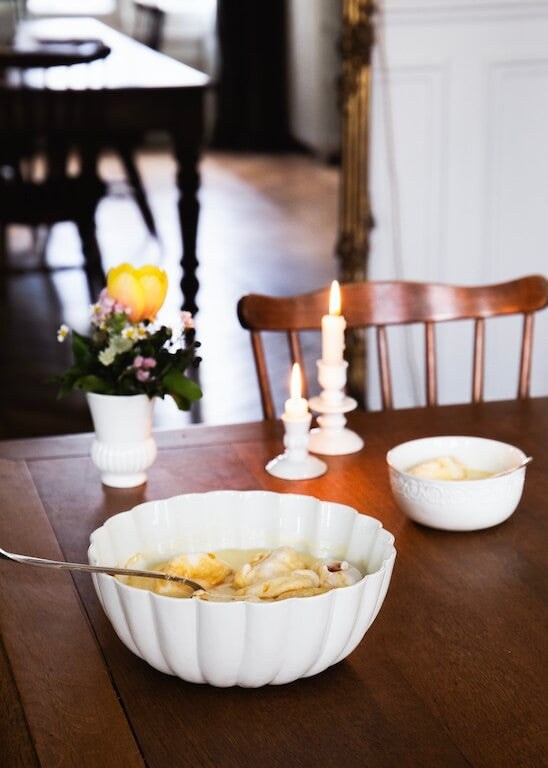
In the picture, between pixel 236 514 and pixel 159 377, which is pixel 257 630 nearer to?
pixel 236 514

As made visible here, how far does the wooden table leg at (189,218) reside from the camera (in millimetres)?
4289

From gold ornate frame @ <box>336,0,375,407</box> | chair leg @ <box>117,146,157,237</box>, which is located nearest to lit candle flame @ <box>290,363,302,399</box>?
gold ornate frame @ <box>336,0,375,407</box>

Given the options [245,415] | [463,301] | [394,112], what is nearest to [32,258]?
[245,415]

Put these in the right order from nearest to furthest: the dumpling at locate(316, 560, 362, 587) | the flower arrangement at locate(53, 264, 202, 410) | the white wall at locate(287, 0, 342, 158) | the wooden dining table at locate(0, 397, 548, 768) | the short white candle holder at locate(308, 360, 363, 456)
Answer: the wooden dining table at locate(0, 397, 548, 768), the dumpling at locate(316, 560, 362, 587), the flower arrangement at locate(53, 264, 202, 410), the short white candle holder at locate(308, 360, 363, 456), the white wall at locate(287, 0, 342, 158)

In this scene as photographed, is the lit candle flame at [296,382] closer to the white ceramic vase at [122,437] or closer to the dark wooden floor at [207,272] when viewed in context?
the white ceramic vase at [122,437]

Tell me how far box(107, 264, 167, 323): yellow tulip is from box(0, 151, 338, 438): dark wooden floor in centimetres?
179

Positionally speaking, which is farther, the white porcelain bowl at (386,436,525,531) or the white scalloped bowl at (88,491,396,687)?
the white porcelain bowl at (386,436,525,531)

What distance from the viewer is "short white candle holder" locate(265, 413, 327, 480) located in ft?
5.02

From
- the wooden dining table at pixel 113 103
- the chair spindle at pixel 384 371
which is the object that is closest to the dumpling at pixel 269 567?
the chair spindle at pixel 384 371

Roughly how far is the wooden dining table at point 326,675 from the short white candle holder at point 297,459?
0.10 ft

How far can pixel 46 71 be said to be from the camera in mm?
4359

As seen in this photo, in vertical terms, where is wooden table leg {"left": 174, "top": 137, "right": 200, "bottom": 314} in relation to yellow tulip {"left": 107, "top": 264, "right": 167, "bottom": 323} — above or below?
below

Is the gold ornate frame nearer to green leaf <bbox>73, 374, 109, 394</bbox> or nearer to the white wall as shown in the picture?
green leaf <bbox>73, 374, 109, 394</bbox>

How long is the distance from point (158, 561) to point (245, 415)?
8.27 feet
